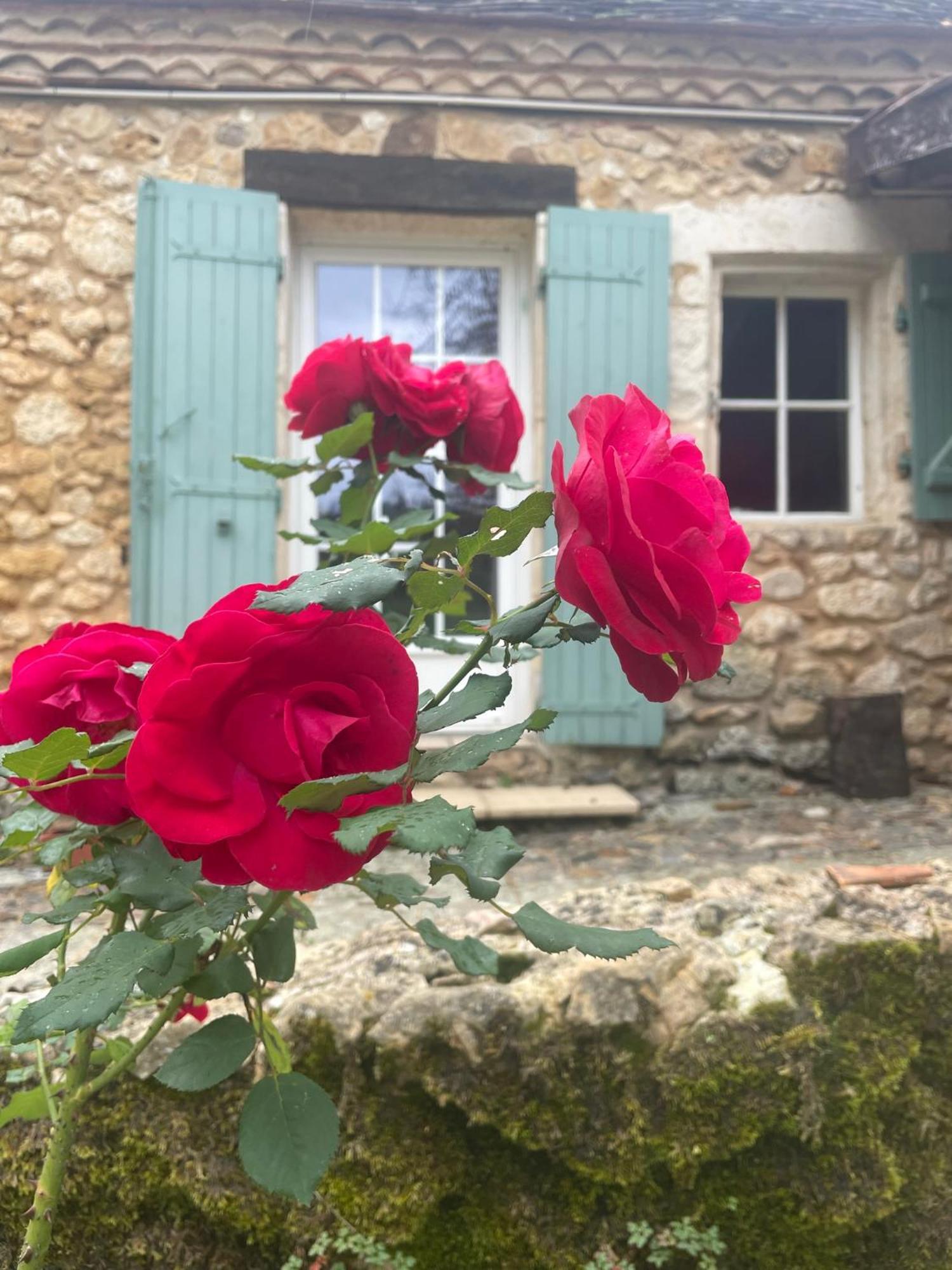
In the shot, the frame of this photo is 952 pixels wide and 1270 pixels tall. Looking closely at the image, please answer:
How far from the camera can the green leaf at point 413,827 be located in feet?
1.27

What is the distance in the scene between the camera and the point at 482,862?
49 centimetres

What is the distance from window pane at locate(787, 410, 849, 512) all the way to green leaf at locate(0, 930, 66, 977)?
419 cm

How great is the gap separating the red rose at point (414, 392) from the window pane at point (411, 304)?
3.46 meters

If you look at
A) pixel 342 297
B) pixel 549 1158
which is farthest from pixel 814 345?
pixel 549 1158

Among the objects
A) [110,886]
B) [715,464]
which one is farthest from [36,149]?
[110,886]

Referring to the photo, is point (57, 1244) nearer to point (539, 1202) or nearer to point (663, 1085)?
point (539, 1202)

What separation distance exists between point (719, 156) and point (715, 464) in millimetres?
1367

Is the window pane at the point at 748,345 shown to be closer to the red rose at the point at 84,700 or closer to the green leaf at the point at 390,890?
the green leaf at the point at 390,890

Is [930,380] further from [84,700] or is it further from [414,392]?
[84,700]

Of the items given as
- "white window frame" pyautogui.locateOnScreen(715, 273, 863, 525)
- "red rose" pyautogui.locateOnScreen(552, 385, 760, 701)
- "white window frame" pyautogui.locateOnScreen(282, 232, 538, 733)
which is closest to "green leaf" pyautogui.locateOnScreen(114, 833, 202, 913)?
"red rose" pyautogui.locateOnScreen(552, 385, 760, 701)

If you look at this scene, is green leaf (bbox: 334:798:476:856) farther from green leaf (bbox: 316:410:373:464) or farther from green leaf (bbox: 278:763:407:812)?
green leaf (bbox: 316:410:373:464)

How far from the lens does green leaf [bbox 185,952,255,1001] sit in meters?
0.63

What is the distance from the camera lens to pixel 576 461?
467mm

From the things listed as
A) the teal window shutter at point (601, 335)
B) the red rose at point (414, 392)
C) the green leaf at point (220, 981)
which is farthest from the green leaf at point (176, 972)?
the teal window shutter at point (601, 335)
